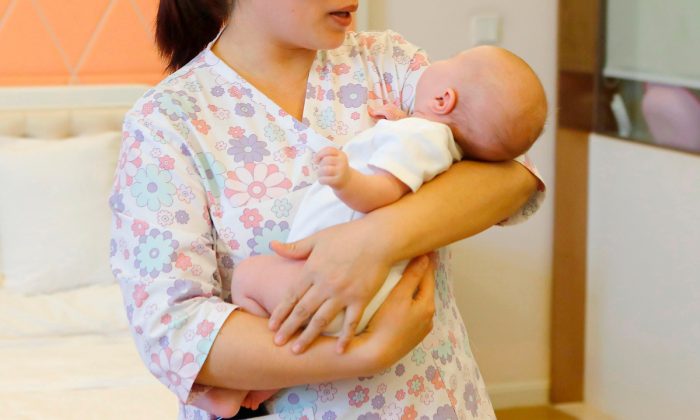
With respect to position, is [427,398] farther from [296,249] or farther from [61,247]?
[61,247]

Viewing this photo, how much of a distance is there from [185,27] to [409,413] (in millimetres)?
650

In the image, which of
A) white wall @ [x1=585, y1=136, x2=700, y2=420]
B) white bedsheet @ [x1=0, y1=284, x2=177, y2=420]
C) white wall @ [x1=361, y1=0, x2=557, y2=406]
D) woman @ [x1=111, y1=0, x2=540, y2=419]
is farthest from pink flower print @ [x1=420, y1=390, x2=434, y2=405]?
white wall @ [x1=361, y1=0, x2=557, y2=406]

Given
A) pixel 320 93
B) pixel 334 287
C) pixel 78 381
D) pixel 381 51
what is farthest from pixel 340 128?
pixel 78 381

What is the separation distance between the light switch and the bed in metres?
1.13

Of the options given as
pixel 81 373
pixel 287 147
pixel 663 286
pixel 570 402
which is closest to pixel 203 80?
pixel 287 147

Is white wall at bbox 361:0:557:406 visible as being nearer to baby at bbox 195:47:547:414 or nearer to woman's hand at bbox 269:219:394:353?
baby at bbox 195:47:547:414

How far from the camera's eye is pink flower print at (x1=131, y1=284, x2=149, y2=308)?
107cm

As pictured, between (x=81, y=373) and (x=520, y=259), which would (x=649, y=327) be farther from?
(x=81, y=373)

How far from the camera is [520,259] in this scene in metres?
3.32

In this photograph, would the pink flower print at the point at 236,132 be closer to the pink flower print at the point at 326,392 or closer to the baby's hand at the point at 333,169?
the baby's hand at the point at 333,169

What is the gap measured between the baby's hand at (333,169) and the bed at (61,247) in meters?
1.38

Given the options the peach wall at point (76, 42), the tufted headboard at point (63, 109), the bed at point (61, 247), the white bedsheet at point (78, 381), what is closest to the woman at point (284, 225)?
the white bedsheet at point (78, 381)

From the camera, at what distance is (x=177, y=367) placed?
1.05 metres

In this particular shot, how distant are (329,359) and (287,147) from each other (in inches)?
11.4
